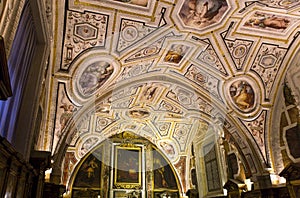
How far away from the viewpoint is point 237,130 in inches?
415

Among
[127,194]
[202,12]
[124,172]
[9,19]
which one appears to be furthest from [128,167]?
[9,19]

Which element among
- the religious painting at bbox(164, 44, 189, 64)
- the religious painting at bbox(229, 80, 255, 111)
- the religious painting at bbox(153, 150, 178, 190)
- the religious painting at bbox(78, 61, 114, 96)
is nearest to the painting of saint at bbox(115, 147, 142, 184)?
the religious painting at bbox(153, 150, 178, 190)

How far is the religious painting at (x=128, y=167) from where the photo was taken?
15.6 m

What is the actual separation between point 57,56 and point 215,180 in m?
9.86

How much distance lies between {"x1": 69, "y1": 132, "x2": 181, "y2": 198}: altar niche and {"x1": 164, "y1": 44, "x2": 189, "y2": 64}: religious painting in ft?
27.5

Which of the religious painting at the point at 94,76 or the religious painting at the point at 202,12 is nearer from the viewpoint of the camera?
the religious painting at the point at 202,12

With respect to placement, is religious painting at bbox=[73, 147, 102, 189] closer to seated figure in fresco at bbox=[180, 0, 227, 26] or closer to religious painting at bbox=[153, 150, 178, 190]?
religious painting at bbox=[153, 150, 178, 190]

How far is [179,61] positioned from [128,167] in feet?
29.4

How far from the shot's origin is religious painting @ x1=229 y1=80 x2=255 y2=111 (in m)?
9.89

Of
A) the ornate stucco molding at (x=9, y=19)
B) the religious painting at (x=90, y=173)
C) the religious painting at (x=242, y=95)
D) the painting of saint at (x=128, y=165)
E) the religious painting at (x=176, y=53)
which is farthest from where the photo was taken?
the painting of saint at (x=128, y=165)

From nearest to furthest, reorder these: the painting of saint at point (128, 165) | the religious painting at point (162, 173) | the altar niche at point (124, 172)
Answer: the altar niche at point (124, 172) < the painting of saint at point (128, 165) < the religious painting at point (162, 173)

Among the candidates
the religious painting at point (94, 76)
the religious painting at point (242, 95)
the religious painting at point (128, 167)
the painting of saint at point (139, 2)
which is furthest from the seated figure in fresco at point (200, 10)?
the religious painting at point (128, 167)

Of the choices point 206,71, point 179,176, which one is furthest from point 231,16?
point 179,176

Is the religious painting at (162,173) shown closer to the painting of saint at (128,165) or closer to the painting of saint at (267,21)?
the painting of saint at (128,165)
